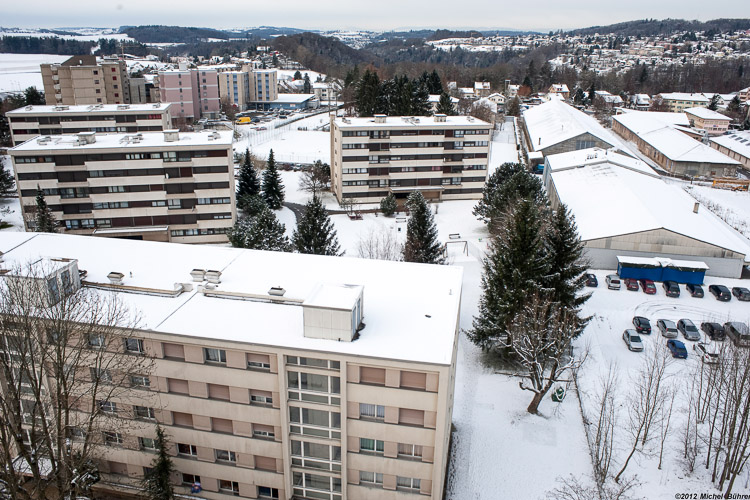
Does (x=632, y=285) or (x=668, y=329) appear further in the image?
(x=632, y=285)

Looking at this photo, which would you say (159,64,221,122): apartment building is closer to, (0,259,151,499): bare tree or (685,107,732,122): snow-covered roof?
(0,259,151,499): bare tree

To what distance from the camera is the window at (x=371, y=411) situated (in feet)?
70.8

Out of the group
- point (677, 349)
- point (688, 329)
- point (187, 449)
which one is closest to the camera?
point (187, 449)

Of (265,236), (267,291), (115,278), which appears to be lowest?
(265,236)

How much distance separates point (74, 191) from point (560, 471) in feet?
148

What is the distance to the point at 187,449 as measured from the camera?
2397cm

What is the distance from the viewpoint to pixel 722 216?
207 ft

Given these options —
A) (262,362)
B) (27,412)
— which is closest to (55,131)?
(27,412)

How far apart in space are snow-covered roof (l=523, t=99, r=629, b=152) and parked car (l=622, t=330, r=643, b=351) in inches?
2087

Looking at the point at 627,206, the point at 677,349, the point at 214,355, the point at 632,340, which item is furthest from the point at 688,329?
the point at 214,355

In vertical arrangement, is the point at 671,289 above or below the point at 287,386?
below

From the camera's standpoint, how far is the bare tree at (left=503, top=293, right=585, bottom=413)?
28.5m

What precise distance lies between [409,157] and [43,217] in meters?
37.8

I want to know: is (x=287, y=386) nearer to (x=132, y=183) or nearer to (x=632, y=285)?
(x=632, y=285)
